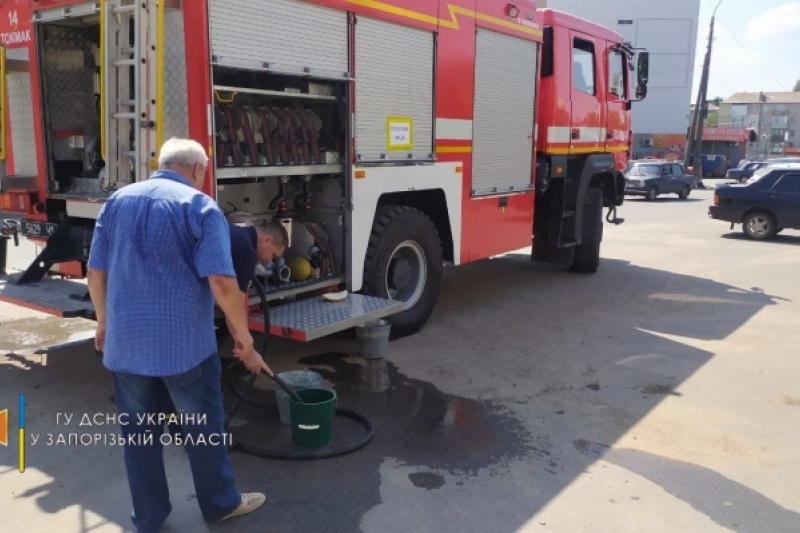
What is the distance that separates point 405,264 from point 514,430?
234 cm

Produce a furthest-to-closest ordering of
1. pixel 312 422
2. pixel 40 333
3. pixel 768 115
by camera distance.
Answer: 1. pixel 768 115
2. pixel 40 333
3. pixel 312 422

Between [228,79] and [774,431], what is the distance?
4606mm

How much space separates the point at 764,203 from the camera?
1462cm

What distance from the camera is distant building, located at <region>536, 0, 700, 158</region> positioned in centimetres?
5187

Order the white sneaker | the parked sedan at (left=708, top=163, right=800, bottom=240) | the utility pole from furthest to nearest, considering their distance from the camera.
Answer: the utility pole
the parked sedan at (left=708, top=163, right=800, bottom=240)
the white sneaker

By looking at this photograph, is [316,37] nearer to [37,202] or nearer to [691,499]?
[37,202]

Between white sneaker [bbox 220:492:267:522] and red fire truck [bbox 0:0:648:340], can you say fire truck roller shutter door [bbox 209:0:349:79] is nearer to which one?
red fire truck [bbox 0:0:648:340]

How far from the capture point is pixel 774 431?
15.9 ft

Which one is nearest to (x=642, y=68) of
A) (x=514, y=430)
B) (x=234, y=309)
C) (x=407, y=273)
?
(x=407, y=273)

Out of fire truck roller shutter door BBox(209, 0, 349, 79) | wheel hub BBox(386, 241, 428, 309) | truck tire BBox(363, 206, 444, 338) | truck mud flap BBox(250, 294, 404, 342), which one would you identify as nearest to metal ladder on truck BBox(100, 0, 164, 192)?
fire truck roller shutter door BBox(209, 0, 349, 79)

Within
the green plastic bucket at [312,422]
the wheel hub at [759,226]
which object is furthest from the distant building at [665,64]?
the green plastic bucket at [312,422]

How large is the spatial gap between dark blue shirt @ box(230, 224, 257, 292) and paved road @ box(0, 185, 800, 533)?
1.20 m

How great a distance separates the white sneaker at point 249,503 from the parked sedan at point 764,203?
13.9 metres

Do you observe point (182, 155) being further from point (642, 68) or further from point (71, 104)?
point (642, 68)
